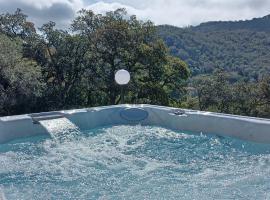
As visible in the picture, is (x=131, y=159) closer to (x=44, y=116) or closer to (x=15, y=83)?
(x=44, y=116)

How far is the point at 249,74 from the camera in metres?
29.7

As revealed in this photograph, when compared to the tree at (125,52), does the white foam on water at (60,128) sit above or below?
below

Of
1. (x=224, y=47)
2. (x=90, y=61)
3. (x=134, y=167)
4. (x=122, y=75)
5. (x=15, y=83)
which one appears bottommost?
(x=134, y=167)

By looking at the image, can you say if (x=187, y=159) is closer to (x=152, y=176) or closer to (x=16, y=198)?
(x=152, y=176)

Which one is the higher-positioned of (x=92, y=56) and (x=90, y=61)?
(x=92, y=56)

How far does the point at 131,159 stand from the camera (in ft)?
12.8

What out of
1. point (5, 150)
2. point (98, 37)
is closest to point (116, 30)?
point (98, 37)

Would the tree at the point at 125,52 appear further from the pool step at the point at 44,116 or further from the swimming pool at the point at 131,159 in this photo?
the pool step at the point at 44,116

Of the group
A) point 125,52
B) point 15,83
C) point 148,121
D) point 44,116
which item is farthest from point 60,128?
point 125,52

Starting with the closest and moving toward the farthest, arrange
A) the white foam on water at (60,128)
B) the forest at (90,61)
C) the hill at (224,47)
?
1. the white foam on water at (60,128)
2. the forest at (90,61)
3. the hill at (224,47)

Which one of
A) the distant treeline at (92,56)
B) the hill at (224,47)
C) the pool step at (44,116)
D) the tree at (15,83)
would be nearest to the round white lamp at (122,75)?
the pool step at (44,116)

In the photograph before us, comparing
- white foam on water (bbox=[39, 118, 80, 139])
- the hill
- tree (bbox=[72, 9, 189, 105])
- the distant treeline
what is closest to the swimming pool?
white foam on water (bbox=[39, 118, 80, 139])

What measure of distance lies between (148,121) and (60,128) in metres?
1.34

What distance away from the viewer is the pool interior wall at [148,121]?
4.68 metres
